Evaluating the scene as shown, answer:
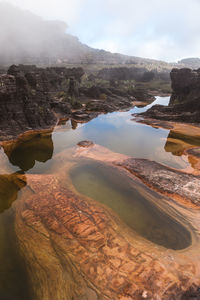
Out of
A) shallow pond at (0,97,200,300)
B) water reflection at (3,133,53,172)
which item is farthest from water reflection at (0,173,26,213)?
water reflection at (3,133,53,172)

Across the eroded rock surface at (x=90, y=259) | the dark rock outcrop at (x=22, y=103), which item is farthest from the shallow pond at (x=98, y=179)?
the dark rock outcrop at (x=22, y=103)

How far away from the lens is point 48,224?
12523 mm

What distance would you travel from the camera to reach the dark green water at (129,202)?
11898 millimetres

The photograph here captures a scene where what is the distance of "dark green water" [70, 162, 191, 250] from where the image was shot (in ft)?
39.0

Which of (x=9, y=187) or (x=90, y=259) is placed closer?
(x=90, y=259)

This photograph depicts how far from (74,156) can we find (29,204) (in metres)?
10.6

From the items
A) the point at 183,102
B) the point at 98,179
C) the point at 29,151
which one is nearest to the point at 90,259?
the point at 98,179

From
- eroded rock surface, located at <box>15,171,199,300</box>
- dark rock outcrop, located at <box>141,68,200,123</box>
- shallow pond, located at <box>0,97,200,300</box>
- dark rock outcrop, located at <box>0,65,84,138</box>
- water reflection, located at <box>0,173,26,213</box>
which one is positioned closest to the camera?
eroded rock surface, located at <box>15,171,199,300</box>

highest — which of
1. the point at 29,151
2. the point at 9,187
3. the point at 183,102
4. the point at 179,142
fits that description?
the point at 183,102

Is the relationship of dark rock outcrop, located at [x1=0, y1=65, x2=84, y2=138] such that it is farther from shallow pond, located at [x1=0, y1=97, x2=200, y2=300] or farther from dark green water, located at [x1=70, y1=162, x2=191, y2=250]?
dark green water, located at [x1=70, y1=162, x2=191, y2=250]

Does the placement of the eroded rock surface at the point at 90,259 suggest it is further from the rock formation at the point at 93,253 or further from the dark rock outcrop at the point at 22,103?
the dark rock outcrop at the point at 22,103

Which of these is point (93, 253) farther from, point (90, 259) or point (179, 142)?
point (179, 142)

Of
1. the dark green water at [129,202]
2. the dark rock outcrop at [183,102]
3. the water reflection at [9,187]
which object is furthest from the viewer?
the dark rock outcrop at [183,102]

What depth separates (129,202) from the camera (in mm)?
15234
